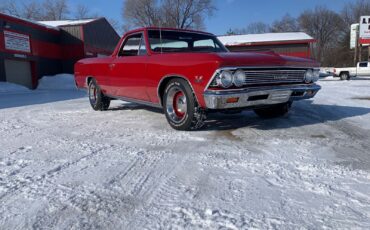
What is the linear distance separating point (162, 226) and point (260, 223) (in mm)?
595

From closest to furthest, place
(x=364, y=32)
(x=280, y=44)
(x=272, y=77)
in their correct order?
1. (x=272, y=77)
2. (x=280, y=44)
3. (x=364, y=32)

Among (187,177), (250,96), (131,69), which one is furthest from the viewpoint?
(131,69)

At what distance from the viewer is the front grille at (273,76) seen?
4.16m

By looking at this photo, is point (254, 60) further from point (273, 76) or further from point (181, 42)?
point (181, 42)

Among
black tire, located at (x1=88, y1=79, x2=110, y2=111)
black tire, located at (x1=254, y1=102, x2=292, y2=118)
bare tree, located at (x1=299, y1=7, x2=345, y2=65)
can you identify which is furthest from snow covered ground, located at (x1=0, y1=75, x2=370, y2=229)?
bare tree, located at (x1=299, y1=7, x2=345, y2=65)

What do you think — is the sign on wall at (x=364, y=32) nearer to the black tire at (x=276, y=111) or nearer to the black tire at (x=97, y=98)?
the black tire at (x=276, y=111)

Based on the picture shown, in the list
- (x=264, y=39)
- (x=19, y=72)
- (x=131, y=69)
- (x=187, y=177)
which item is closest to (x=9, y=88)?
(x=19, y=72)

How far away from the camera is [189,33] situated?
19.2ft

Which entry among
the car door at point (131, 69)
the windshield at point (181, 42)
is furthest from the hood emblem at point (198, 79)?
the windshield at point (181, 42)

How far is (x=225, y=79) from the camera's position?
3.96 metres

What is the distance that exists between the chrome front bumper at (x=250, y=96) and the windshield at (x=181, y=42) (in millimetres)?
1623

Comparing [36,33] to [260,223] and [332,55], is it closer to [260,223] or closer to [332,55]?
[260,223]

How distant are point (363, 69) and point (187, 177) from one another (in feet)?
97.7

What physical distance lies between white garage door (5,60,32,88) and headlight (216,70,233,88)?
1732 cm
